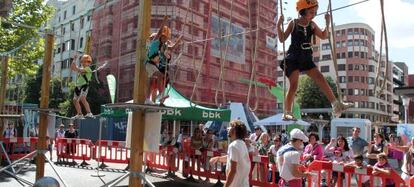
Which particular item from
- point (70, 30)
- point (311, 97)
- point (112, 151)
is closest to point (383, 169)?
point (70, 30)

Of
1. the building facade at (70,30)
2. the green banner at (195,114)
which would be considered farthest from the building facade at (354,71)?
the green banner at (195,114)

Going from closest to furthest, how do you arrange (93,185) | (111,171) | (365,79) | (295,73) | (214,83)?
(295,73)
(93,185)
(111,171)
(214,83)
(365,79)

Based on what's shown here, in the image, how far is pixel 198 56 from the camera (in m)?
38.2

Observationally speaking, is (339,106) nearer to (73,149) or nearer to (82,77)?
(82,77)

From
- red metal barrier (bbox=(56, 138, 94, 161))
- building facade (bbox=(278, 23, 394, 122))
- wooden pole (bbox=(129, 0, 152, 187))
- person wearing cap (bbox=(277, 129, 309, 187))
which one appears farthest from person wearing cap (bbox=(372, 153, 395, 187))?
building facade (bbox=(278, 23, 394, 122))

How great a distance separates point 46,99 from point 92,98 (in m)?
33.2

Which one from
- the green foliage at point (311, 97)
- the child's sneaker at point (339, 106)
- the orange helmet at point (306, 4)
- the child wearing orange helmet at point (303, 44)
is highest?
the green foliage at point (311, 97)

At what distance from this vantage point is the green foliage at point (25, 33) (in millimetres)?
20312

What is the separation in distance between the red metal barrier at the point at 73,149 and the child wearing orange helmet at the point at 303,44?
12188 mm

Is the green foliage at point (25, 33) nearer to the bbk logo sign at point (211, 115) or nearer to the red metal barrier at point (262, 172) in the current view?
the bbk logo sign at point (211, 115)

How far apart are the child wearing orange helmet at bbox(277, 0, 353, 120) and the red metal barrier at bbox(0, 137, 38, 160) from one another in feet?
41.9

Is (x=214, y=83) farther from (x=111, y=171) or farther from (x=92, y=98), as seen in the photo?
(x=111, y=171)

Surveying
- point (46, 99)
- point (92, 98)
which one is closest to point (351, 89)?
point (92, 98)

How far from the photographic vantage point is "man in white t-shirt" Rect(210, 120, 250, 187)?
5051 mm
